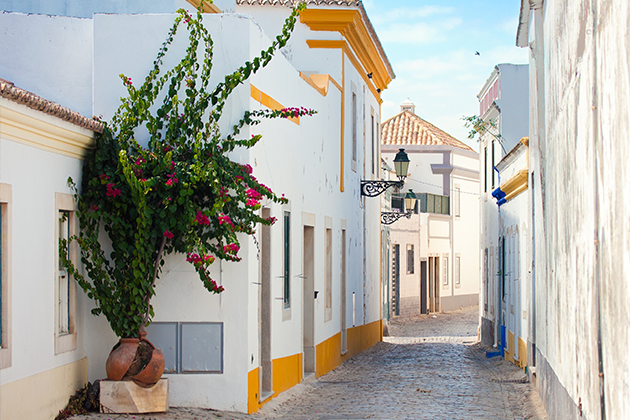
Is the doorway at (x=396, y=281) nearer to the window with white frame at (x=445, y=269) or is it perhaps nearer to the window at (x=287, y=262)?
the window with white frame at (x=445, y=269)

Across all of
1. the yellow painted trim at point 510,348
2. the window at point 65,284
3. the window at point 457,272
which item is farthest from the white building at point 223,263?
the window at point 457,272

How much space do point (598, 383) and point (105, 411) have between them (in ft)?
15.4

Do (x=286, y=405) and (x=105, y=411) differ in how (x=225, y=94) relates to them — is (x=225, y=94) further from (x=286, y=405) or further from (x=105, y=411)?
(x=286, y=405)

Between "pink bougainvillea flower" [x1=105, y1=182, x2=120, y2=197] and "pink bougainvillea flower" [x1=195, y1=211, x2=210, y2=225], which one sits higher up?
"pink bougainvillea flower" [x1=105, y1=182, x2=120, y2=197]

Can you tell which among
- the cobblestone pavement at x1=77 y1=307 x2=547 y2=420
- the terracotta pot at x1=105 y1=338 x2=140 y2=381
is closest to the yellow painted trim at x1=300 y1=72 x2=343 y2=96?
the cobblestone pavement at x1=77 y1=307 x2=547 y2=420

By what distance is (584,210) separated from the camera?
19.8 ft

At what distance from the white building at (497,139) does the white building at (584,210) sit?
977 cm

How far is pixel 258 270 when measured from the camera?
9.81 metres

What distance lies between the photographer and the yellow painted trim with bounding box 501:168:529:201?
551 inches

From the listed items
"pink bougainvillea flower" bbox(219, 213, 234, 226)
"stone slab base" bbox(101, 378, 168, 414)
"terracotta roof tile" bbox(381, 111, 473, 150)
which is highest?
"terracotta roof tile" bbox(381, 111, 473, 150)

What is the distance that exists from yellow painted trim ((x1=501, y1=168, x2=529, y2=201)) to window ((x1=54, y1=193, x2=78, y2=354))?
8061 mm

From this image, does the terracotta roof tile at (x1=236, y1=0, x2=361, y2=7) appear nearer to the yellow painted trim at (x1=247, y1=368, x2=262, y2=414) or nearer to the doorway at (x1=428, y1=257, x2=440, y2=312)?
the yellow painted trim at (x1=247, y1=368, x2=262, y2=414)

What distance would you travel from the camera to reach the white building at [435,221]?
34.4m

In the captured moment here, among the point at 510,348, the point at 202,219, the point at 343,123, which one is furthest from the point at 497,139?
the point at 202,219
